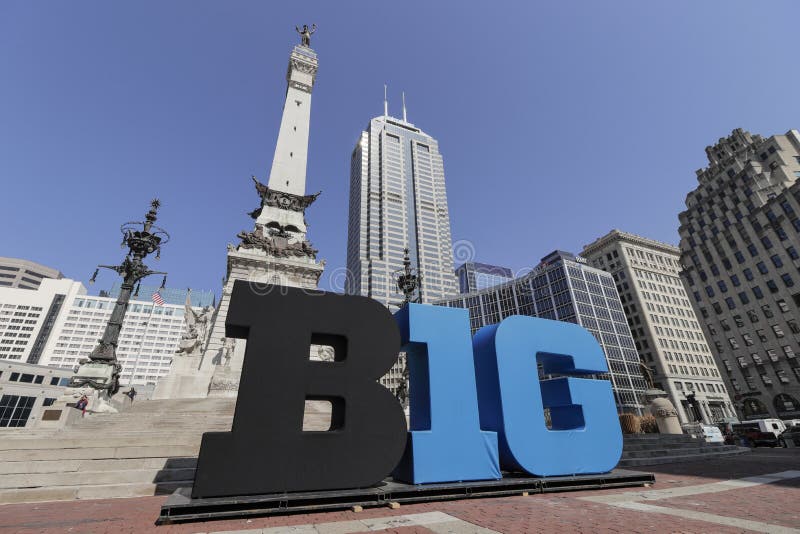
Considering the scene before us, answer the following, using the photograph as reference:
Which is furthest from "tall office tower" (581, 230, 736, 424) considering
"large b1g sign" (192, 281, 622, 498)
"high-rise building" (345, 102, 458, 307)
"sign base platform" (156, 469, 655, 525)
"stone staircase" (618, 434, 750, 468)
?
"sign base platform" (156, 469, 655, 525)

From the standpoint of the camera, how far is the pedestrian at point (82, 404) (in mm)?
13729

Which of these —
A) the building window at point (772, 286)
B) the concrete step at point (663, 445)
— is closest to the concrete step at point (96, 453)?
the concrete step at point (663, 445)

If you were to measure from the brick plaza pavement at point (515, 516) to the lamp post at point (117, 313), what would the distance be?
10.7 metres

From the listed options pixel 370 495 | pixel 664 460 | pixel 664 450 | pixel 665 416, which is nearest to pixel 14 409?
pixel 370 495

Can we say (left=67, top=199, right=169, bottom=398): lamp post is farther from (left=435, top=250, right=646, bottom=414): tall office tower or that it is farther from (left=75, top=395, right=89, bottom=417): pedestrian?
(left=435, top=250, right=646, bottom=414): tall office tower

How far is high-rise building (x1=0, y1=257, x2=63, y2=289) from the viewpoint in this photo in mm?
139875

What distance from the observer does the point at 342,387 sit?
764 cm

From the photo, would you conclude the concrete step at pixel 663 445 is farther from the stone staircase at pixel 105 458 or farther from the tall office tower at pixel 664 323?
the tall office tower at pixel 664 323

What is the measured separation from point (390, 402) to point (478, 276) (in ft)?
525

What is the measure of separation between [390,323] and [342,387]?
1.85 metres

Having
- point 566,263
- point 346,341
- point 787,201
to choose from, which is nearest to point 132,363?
point 566,263

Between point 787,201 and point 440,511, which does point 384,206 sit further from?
point 440,511

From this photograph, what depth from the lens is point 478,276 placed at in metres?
164

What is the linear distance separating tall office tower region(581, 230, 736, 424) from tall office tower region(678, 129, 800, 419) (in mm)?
13343
